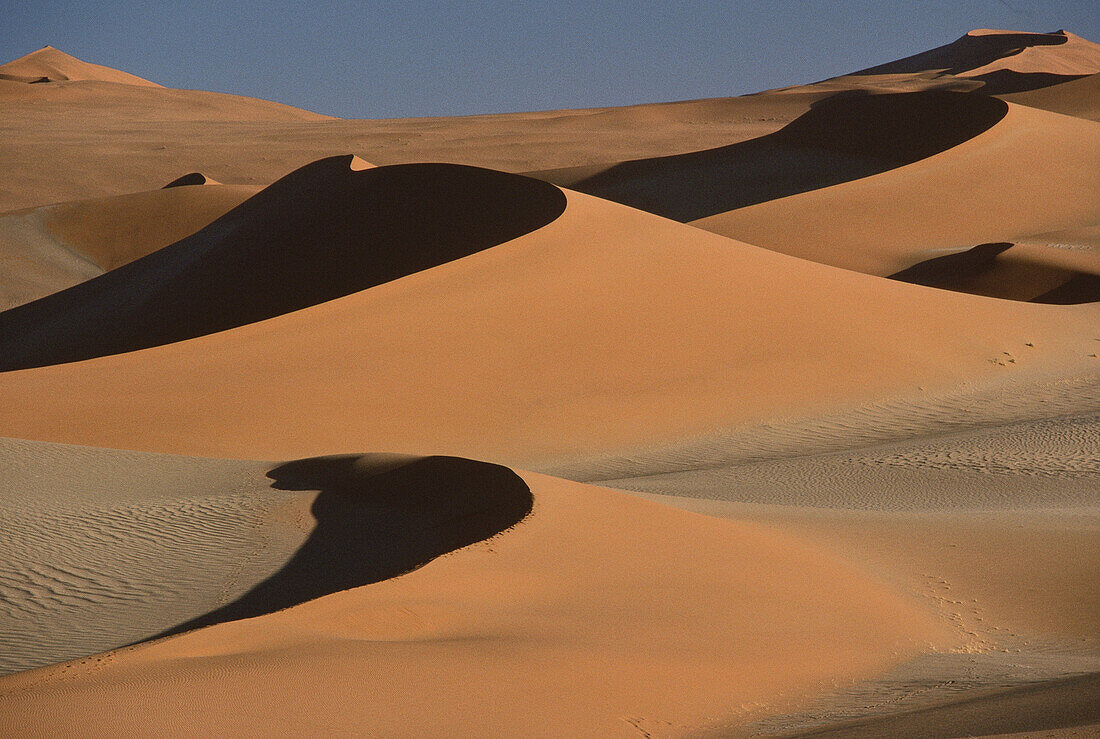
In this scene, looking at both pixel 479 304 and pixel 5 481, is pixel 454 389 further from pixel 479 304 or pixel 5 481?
pixel 5 481

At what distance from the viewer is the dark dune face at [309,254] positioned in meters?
13.5

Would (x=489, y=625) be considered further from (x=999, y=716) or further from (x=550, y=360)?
(x=550, y=360)

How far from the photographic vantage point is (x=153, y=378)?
984 centimetres

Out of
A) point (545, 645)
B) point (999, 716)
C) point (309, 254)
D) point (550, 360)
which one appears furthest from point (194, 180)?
point (999, 716)

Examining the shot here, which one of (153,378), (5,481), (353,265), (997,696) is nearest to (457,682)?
(997,696)

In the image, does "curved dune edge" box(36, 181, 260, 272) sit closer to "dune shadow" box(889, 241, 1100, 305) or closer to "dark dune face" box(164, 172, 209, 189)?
"dark dune face" box(164, 172, 209, 189)

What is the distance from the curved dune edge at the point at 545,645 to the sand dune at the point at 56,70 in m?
69.5

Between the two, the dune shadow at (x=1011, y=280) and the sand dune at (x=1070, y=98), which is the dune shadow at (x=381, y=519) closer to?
the dune shadow at (x=1011, y=280)

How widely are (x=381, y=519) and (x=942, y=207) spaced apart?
20.9 m

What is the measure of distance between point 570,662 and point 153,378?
738cm

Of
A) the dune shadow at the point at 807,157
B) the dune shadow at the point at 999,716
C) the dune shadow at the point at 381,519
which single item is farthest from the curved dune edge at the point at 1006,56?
the dune shadow at the point at 999,716

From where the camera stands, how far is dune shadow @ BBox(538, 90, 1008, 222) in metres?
28.0

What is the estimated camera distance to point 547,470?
8711 mm

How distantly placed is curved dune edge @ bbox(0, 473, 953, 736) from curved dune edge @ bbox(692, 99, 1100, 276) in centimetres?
1658
